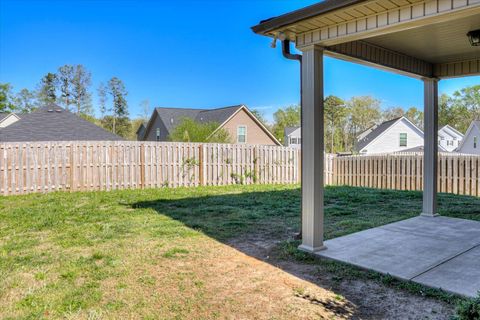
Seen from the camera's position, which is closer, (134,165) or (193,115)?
(134,165)

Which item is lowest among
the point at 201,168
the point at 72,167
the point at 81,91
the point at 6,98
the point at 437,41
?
the point at 201,168

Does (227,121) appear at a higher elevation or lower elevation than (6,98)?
lower

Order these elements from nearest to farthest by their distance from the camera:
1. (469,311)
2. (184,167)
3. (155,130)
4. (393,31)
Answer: (469,311)
(393,31)
(184,167)
(155,130)

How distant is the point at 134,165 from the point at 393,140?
25.5 metres

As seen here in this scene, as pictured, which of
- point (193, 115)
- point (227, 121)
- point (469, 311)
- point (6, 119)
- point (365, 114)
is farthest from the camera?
point (365, 114)

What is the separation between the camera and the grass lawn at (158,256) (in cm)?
273

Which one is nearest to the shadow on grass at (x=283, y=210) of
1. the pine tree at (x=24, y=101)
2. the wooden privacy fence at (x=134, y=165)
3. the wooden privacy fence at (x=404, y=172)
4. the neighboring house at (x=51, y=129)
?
the wooden privacy fence at (x=404, y=172)

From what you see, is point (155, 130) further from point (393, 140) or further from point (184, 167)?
point (393, 140)

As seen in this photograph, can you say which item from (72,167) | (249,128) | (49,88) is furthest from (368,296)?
(49,88)

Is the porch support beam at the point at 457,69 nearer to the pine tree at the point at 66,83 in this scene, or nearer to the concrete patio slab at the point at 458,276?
the concrete patio slab at the point at 458,276

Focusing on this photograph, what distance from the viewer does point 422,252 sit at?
3.98 meters

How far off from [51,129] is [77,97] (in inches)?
876

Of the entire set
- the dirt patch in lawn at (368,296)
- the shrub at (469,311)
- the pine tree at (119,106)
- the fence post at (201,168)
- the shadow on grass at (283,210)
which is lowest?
the dirt patch in lawn at (368,296)

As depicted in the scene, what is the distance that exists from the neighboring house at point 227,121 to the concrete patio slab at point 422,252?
1787 cm
